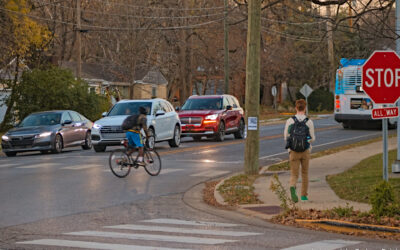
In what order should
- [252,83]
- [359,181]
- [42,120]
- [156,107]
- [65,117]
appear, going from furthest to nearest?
[65,117] → [42,120] → [156,107] → [252,83] → [359,181]

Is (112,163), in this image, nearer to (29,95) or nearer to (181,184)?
(181,184)

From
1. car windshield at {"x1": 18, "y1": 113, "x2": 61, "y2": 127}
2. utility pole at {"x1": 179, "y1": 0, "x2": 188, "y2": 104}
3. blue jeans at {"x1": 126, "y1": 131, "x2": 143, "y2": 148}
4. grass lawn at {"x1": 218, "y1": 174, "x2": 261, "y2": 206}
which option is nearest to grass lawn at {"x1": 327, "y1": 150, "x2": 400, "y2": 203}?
grass lawn at {"x1": 218, "y1": 174, "x2": 261, "y2": 206}

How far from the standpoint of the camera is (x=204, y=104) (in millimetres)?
32656

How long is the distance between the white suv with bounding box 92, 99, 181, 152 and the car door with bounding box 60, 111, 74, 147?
1625 mm

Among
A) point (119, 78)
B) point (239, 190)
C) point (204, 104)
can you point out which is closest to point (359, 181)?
point (239, 190)

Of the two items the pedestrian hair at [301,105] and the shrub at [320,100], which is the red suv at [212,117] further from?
the shrub at [320,100]

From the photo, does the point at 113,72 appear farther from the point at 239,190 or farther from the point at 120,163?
the point at 239,190

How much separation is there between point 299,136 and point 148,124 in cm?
1411

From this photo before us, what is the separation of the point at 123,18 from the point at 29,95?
21.3m

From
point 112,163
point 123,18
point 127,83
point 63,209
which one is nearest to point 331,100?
point 127,83

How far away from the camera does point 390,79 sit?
11.1 m

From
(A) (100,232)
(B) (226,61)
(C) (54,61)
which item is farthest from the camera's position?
(C) (54,61)

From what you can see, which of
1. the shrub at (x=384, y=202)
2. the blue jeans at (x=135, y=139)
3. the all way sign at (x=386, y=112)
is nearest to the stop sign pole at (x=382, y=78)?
the all way sign at (x=386, y=112)

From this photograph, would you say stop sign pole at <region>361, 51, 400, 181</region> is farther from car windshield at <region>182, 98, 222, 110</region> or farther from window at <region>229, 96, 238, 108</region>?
window at <region>229, 96, 238, 108</region>
